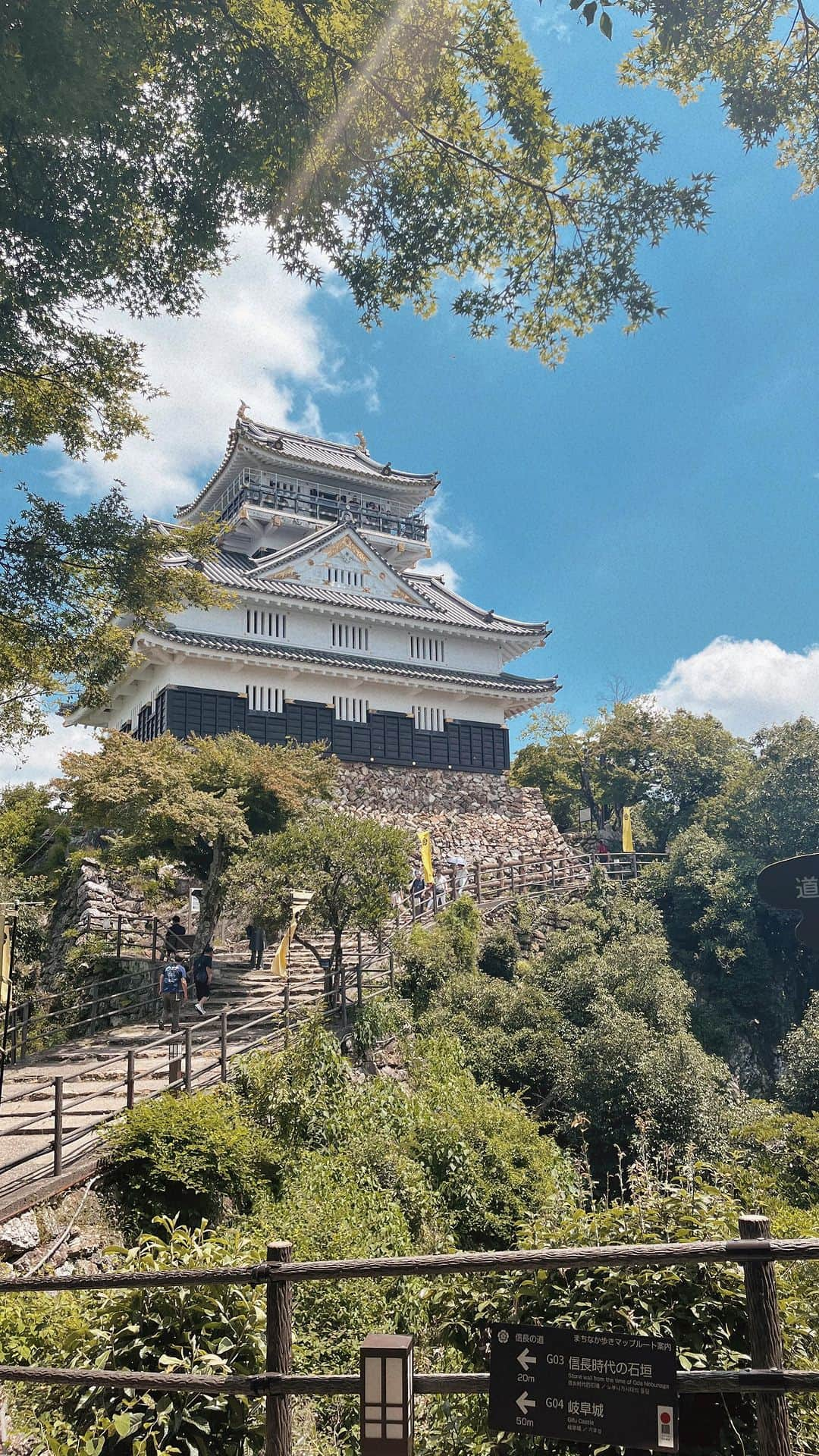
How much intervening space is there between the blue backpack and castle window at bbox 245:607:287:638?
13.1 metres

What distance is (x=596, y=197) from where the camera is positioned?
24.5ft

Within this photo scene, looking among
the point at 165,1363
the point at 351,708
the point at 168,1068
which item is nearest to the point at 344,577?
the point at 351,708

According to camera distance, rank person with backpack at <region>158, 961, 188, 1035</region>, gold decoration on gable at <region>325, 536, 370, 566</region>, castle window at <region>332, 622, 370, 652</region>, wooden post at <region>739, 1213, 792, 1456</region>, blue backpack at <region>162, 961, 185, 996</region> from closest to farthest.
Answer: wooden post at <region>739, 1213, 792, 1456</region>, person with backpack at <region>158, 961, 188, 1035</region>, blue backpack at <region>162, 961, 185, 996</region>, castle window at <region>332, 622, 370, 652</region>, gold decoration on gable at <region>325, 536, 370, 566</region>

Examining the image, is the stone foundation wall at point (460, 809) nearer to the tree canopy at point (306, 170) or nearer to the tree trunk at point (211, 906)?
the tree trunk at point (211, 906)

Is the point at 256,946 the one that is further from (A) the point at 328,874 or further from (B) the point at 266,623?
(B) the point at 266,623

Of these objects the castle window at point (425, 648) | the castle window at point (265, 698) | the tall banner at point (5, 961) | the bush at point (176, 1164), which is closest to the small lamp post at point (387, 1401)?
the bush at point (176, 1164)

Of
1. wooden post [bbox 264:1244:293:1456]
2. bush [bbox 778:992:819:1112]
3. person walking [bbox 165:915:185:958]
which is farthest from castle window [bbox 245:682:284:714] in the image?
wooden post [bbox 264:1244:293:1456]

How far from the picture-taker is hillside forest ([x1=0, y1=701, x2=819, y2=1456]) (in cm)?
393

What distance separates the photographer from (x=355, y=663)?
25266 mm

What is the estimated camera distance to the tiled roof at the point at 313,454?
101ft

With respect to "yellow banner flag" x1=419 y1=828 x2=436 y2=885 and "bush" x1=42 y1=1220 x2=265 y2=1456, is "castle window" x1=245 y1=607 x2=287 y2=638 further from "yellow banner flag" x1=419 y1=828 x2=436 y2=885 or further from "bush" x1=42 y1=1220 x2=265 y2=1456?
"bush" x1=42 y1=1220 x2=265 y2=1456

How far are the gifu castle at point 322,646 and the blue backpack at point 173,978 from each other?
10.4m

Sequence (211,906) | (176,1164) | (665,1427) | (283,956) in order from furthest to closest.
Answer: (211,906) → (283,956) → (176,1164) → (665,1427)

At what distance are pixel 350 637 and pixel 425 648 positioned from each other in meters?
2.73
